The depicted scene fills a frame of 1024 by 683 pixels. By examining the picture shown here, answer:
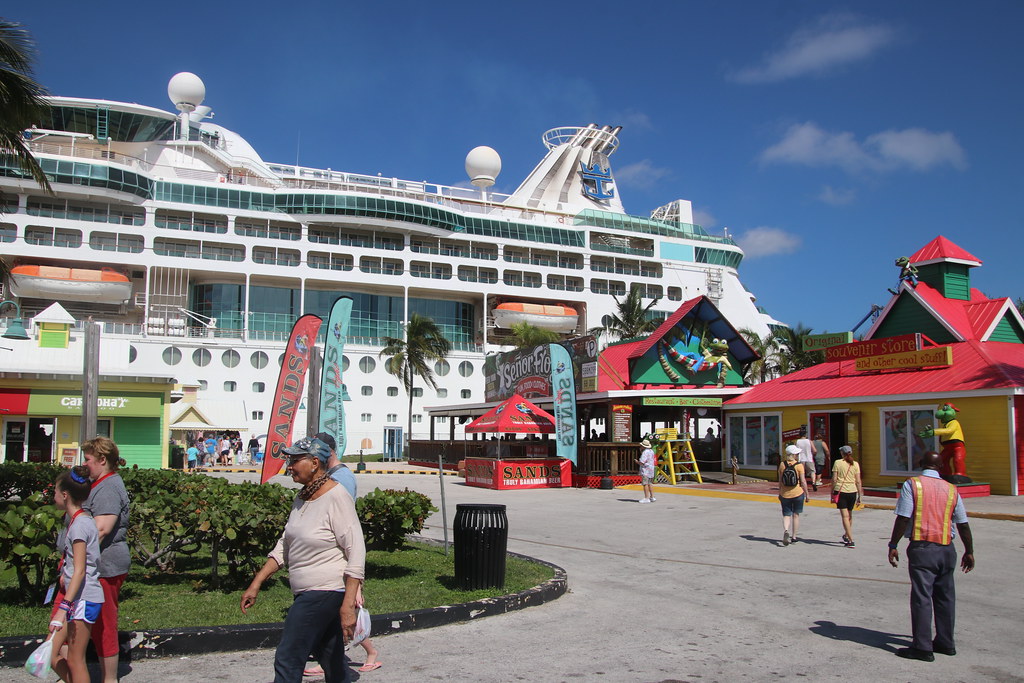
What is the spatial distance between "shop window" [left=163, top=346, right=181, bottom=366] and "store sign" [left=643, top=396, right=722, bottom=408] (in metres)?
29.7

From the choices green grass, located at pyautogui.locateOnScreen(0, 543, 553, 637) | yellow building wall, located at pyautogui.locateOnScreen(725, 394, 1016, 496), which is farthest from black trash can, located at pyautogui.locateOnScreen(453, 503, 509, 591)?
yellow building wall, located at pyautogui.locateOnScreen(725, 394, 1016, 496)

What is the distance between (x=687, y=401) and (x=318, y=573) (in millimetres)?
22510

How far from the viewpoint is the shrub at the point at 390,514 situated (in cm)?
971

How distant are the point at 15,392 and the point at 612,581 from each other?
67.2ft

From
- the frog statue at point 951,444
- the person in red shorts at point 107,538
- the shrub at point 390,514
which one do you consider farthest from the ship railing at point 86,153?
the person in red shorts at point 107,538

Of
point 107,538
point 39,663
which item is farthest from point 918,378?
point 39,663

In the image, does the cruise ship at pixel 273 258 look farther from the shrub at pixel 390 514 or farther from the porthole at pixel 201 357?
the shrub at pixel 390 514

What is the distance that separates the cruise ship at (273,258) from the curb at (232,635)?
3706cm

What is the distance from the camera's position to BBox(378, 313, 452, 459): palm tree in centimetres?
4322

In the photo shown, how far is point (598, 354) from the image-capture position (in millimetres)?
25266

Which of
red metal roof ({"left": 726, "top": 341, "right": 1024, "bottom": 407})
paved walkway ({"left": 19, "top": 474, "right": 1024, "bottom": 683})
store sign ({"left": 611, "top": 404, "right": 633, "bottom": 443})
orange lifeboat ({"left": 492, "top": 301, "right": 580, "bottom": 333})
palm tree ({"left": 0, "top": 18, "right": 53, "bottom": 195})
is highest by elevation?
orange lifeboat ({"left": 492, "top": 301, "right": 580, "bottom": 333})

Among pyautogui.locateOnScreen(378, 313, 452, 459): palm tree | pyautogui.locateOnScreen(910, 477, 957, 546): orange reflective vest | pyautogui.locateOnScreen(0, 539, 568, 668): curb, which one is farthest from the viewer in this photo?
pyautogui.locateOnScreen(378, 313, 452, 459): palm tree

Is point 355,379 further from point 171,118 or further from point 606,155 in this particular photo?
point 606,155

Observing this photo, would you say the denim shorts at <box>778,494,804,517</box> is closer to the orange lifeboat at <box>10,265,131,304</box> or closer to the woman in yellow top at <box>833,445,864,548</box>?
the woman in yellow top at <box>833,445,864,548</box>
